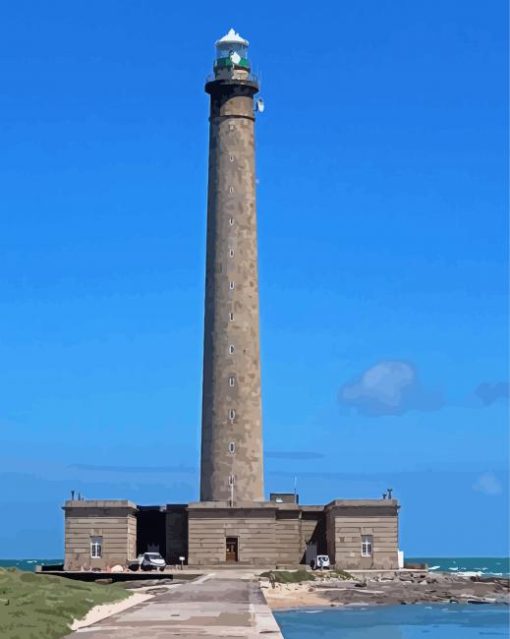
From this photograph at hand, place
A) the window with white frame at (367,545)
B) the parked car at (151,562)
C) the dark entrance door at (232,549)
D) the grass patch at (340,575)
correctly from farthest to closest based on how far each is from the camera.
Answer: the window with white frame at (367,545) → the dark entrance door at (232,549) → the grass patch at (340,575) → the parked car at (151,562)

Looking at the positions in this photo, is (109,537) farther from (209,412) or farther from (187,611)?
(187,611)

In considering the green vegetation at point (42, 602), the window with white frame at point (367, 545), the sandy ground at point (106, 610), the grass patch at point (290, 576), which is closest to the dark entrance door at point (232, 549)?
the grass patch at point (290, 576)

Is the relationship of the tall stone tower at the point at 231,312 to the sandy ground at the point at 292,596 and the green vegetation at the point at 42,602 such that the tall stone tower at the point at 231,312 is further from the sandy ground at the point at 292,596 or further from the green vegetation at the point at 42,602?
the green vegetation at the point at 42,602

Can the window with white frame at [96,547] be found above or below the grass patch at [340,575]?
above

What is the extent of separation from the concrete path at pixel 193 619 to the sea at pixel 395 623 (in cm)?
355

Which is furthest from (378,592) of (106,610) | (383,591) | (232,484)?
(106,610)

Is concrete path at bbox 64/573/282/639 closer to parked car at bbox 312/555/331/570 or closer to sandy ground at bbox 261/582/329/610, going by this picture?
sandy ground at bbox 261/582/329/610

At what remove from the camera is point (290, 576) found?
52844 millimetres

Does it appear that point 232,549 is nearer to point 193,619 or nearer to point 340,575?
point 340,575

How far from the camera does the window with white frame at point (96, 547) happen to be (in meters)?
60.8

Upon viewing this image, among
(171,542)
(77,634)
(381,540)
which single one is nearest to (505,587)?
(381,540)

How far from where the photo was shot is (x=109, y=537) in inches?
2399

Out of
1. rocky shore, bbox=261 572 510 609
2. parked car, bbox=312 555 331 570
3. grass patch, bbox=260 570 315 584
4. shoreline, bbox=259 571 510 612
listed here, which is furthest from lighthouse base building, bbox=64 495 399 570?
grass patch, bbox=260 570 315 584

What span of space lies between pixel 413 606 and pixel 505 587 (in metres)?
13.1
